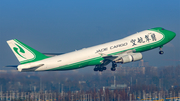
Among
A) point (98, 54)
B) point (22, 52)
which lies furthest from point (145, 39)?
point (22, 52)

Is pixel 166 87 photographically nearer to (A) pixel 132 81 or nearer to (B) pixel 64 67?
(A) pixel 132 81

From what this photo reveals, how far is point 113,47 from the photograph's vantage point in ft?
177

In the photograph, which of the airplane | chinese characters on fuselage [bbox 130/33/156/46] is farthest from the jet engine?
chinese characters on fuselage [bbox 130/33/156/46]

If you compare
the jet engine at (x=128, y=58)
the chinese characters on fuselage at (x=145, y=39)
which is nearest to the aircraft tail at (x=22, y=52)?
the jet engine at (x=128, y=58)

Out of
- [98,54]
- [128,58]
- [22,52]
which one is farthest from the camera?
[128,58]

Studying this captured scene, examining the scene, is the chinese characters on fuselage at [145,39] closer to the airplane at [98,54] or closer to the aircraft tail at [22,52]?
the airplane at [98,54]

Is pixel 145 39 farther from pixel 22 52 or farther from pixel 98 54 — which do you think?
pixel 22 52

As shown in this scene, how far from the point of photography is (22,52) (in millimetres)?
49562

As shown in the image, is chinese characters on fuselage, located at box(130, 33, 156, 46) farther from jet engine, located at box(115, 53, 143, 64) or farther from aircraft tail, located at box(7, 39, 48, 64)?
aircraft tail, located at box(7, 39, 48, 64)

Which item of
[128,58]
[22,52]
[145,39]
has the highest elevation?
[145,39]

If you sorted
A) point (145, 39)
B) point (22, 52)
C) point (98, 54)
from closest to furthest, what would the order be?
point (22, 52) → point (98, 54) → point (145, 39)

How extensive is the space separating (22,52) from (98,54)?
11922 millimetres

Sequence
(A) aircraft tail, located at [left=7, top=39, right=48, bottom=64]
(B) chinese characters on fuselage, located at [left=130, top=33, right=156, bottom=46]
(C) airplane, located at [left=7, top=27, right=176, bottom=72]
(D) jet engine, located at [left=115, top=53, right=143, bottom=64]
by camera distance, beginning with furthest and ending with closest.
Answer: (B) chinese characters on fuselage, located at [left=130, top=33, right=156, bottom=46] < (D) jet engine, located at [left=115, top=53, right=143, bottom=64] < (C) airplane, located at [left=7, top=27, right=176, bottom=72] < (A) aircraft tail, located at [left=7, top=39, right=48, bottom=64]

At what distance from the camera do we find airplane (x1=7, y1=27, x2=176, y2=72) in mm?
49500
